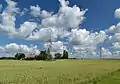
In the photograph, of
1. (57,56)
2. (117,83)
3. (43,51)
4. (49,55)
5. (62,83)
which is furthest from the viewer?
(57,56)

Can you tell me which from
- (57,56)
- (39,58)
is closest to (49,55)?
(39,58)

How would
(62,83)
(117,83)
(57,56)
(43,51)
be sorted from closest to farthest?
(117,83) → (62,83) → (43,51) → (57,56)

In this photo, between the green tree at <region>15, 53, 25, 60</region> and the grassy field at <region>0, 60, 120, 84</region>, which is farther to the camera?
the green tree at <region>15, 53, 25, 60</region>

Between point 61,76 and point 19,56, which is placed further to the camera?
point 19,56

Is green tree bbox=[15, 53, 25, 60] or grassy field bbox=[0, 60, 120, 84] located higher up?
green tree bbox=[15, 53, 25, 60]

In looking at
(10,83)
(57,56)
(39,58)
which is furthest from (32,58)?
(10,83)

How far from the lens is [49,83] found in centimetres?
2517

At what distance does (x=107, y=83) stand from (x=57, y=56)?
165859mm

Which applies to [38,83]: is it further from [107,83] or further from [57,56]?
[57,56]

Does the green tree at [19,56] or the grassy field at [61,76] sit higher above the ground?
the green tree at [19,56]

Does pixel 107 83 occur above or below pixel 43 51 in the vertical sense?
below

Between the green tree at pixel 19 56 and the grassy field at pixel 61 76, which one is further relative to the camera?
the green tree at pixel 19 56

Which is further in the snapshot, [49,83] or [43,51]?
[43,51]

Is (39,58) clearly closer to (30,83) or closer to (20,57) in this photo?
(20,57)
